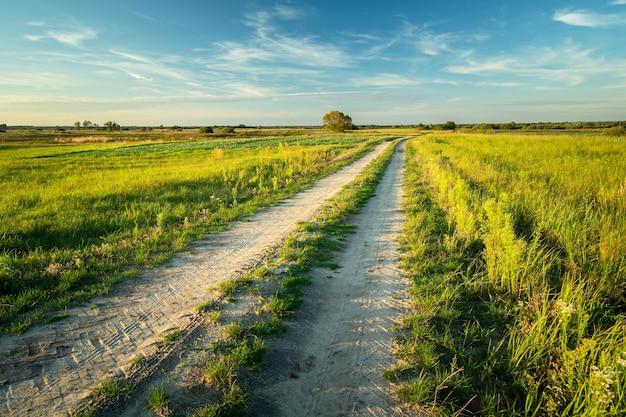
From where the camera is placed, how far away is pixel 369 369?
344cm

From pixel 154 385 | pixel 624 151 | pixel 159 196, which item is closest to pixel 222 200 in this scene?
pixel 159 196

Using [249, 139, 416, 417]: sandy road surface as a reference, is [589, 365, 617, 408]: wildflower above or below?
above

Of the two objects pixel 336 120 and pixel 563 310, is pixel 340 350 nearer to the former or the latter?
pixel 563 310

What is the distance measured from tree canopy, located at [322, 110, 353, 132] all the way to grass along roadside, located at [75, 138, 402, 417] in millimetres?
116985

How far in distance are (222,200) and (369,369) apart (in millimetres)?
9553

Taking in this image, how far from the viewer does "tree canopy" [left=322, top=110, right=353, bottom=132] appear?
119062 millimetres

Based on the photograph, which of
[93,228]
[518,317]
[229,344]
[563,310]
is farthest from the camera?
[93,228]

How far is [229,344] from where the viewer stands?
3.77m

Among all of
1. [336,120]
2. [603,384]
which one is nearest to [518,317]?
[603,384]

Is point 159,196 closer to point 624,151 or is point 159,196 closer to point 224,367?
point 224,367

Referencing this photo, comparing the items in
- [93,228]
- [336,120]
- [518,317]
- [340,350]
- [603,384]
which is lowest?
[340,350]

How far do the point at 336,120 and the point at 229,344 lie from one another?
122071 millimetres

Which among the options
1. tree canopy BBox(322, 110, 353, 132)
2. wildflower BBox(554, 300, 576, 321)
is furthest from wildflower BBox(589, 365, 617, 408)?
tree canopy BBox(322, 110, 353, 132)

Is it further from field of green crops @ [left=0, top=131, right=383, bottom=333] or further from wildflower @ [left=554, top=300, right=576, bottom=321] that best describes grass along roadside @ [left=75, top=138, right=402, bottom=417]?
wildflower @ [left=554, top=300, right=576, bottom=321]
